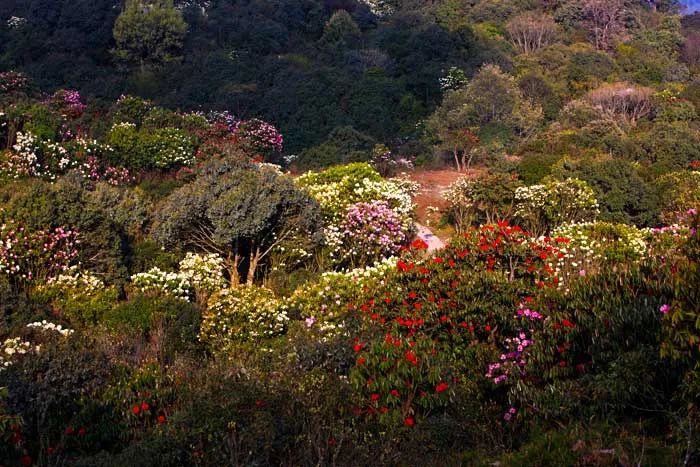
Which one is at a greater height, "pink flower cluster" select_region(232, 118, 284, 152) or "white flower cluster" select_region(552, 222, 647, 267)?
"pink flower cluster" select_region(232, 118, 284, 152)

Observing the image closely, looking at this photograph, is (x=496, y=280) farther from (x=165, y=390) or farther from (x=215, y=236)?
(x=215, y=236)

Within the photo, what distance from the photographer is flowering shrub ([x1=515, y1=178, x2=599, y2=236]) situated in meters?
20.6

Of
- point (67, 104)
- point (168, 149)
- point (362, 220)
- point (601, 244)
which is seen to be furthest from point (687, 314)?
point (67, 104)

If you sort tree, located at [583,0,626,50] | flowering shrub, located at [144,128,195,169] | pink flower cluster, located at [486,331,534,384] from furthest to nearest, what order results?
tree, located at [583,0,626,50] < flowering shrub, located at [144,128,195,169] < pink flower cluster, located at [486,331,534,384]

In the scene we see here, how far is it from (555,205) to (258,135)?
13.3 metres

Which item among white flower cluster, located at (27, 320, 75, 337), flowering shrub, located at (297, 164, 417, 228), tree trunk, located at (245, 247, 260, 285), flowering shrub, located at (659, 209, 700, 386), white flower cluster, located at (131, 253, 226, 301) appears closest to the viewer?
flowering shrub, located at (659, 209, 700, 386)

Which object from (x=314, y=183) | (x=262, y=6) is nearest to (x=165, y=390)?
(x=314, y=183)

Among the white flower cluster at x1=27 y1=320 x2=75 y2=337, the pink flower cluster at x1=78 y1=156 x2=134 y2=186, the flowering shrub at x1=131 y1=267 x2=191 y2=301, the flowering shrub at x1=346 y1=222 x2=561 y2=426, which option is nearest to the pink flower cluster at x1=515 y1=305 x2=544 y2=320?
the flowering shrub at x1=346 y1=222 x2=561 y2=426

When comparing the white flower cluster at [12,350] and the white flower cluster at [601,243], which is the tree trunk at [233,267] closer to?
the white flower cluster at [12,350]

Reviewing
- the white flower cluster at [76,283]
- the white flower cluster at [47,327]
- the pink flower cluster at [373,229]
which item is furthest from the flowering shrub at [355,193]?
the white flower cluster at [47,327]

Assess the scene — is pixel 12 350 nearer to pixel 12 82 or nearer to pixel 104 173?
pixel 104 173

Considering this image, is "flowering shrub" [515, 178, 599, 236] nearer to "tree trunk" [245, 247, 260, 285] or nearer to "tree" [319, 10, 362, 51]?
"tree trunk" [245, 247, 260, 285]

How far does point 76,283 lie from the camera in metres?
13.7

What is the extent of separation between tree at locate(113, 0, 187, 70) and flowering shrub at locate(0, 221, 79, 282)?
1293 inches
